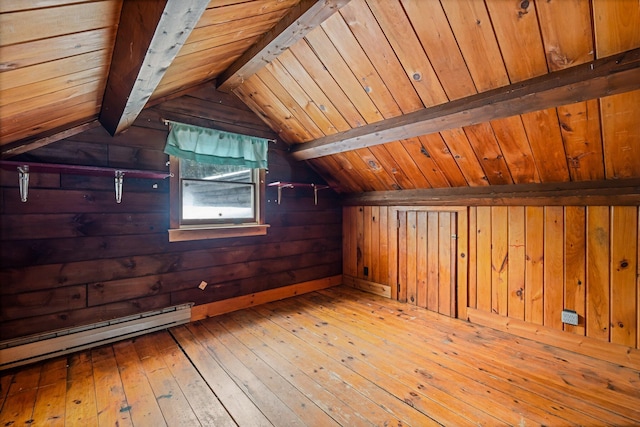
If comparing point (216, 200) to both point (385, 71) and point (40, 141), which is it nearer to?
point (40, 141)

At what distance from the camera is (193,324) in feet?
9.59

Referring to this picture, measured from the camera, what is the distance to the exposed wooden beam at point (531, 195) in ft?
6.99

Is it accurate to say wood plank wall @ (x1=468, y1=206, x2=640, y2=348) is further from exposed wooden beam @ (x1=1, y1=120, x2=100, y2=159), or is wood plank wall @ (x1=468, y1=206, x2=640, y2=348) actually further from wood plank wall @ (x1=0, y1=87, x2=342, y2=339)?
exposed wooden beam @ (x1=1, y1=120, x2=100, y2=159)

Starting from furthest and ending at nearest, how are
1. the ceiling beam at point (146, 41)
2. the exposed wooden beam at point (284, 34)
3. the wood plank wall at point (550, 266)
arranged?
the wood plank wall at point (550, 266)
the exposed wooden beam at point (284, 34)
the ceiling beam at point (146, 41)

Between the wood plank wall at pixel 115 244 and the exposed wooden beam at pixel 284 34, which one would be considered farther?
the wood plank wall at pixel 115 244

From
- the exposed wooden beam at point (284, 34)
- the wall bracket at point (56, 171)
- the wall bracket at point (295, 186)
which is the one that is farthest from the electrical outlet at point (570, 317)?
the wall bracket at point (56, 171)

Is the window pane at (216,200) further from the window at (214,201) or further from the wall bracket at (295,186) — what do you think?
the wall bracket at (295,186)

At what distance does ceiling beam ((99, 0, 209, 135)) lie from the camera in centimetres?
100

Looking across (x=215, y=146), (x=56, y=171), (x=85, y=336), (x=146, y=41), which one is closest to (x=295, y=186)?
(x=215, y=146)

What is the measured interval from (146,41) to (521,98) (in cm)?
202

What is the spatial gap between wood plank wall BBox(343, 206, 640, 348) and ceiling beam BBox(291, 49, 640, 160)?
41.9 inches

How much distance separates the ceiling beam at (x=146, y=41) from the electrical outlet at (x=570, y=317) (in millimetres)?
3122

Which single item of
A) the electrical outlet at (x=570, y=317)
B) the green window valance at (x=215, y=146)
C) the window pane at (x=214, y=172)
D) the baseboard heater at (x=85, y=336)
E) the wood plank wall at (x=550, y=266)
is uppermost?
the green window valance at (x=215, y=146)

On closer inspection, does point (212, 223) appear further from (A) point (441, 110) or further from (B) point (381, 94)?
(A) point (441, 110)
